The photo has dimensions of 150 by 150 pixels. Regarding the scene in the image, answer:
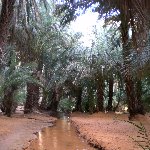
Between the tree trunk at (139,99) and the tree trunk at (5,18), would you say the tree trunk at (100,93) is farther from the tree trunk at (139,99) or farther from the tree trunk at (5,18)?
the tree trunk at (5,18)

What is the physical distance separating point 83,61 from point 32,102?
13.8 feet

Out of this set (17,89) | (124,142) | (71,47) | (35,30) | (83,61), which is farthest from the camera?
(71,47)

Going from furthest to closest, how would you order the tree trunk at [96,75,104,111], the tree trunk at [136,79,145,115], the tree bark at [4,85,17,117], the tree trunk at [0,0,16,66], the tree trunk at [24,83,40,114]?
the tree trunk at [96,75,104,111], the tree trunk at [24,83,40,114], the tree bark at [4,85,17,117], the tree trunk at [136,79,145,115], the tree trunk at [0,0,16,66]

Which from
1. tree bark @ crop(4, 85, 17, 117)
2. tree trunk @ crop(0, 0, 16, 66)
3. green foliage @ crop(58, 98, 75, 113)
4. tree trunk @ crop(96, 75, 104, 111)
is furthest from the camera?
green foliage @ crop(58, 98, 75, 113)

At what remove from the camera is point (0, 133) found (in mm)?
10062

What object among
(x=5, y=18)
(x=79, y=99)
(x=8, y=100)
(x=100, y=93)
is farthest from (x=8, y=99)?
(x=79, y=99)

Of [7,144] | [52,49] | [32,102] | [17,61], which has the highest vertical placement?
[52,49]

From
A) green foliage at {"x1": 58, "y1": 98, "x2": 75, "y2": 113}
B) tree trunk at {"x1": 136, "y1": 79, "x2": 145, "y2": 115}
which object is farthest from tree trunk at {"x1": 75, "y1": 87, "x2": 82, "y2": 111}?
tree trunk at {"x1": 136, "y1": 79, "x2": 145, "y2": 115}

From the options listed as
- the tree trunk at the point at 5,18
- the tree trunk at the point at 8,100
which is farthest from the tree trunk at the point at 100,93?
the tree trunk at the point at 5,18

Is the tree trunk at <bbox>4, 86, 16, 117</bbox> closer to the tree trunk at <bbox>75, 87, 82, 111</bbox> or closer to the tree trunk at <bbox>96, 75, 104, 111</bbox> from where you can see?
the tree trunk at <bbox>96, 75, 104, 111</bbox>

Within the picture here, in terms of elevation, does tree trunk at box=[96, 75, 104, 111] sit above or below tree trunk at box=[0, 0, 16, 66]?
below

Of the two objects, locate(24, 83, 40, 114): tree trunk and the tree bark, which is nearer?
the tree bark

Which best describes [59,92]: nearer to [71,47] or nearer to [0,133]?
[71,47]

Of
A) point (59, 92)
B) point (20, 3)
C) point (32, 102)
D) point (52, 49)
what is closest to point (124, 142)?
point (20, 3)
